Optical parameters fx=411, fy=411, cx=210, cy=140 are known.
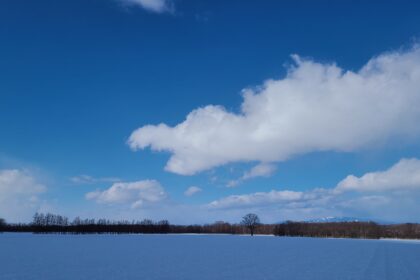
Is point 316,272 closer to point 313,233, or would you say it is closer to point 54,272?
point 54,272

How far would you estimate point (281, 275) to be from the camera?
33.1 m

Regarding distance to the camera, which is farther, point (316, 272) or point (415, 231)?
point (415, 231)

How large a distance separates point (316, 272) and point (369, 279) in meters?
5.13

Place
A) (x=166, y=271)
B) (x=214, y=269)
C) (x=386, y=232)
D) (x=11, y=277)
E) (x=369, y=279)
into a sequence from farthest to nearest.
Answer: (x=386, y=232), (x=214, y=269), (x=166, y=271), (x=369, y=279), (x=11, y=277)

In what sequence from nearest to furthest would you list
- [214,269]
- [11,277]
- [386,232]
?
[11,277]
[214,269]
[386,232]

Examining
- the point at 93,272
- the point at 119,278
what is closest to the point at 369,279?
the point at 119,278

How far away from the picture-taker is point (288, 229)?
19800 centimetres

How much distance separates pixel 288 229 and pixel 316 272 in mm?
167770

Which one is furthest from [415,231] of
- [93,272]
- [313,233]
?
[93,272]

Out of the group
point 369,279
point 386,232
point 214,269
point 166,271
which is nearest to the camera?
point 369,279

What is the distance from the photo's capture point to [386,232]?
179000 mm

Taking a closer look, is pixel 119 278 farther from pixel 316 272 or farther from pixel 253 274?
pixel 316 272

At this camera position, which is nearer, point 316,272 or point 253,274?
point 253,274

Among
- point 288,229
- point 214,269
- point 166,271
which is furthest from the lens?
point 288,229
